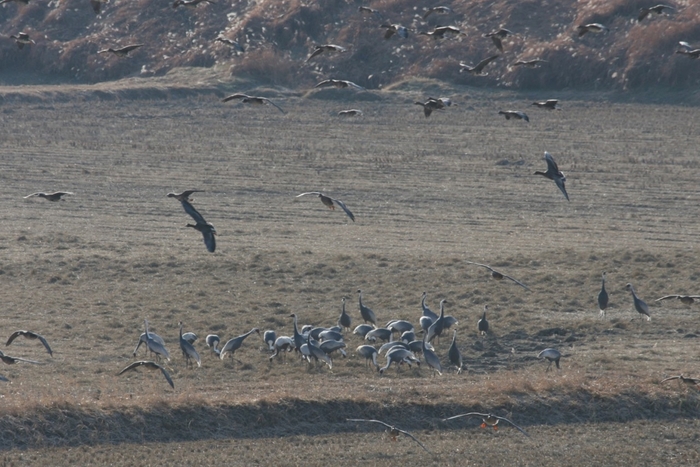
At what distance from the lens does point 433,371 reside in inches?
587

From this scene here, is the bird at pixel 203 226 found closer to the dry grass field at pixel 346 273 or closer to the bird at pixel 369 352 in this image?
the dry grass field at pixel 346 273

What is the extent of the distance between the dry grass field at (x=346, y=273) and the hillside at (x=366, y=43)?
101 inches

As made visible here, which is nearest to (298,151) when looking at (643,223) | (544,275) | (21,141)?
(21,141)

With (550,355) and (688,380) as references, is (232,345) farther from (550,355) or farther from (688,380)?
(688,380)

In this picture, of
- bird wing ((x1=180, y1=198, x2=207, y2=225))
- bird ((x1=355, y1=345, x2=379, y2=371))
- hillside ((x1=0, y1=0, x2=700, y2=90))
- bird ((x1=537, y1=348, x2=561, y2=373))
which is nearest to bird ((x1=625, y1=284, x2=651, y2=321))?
bird ((x1=537, y1=348, x2=561, y2=373))

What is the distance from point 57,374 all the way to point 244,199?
14.2 meters

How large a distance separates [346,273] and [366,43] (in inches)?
1187

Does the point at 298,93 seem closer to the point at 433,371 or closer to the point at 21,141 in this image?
the point at 21,141

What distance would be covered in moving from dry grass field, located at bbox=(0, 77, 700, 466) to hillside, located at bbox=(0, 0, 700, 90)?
8.44 ft

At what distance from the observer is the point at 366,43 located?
49.2 m

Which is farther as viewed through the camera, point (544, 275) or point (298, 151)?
point (298, 151)

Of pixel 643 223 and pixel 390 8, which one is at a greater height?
pixel 390 8

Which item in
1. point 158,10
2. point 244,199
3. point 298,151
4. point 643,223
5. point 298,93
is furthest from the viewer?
point 158,10

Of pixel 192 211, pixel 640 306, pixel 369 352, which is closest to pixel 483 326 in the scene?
pixel 369 352
